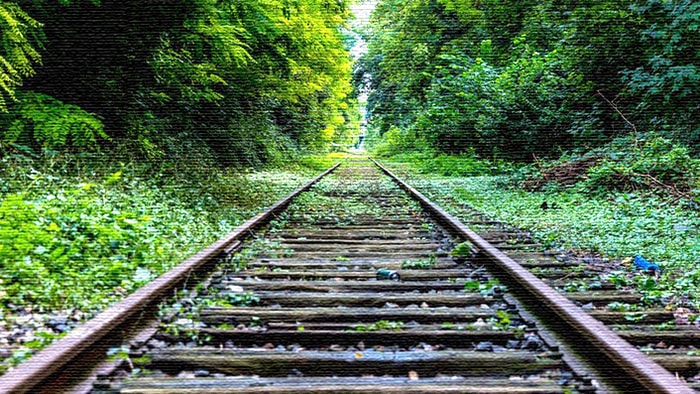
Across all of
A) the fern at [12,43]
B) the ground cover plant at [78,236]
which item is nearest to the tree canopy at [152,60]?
the fern at [12,43]

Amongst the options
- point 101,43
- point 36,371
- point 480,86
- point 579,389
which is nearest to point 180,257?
point 36,371

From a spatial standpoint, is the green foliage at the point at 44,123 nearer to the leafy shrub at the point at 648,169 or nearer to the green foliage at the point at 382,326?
the green foliage at the point at 382,326

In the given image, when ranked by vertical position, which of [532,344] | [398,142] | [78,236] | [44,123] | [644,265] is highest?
[398,142]

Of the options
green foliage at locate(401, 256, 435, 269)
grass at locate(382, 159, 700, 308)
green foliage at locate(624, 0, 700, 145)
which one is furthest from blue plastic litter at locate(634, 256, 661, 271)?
green foliage at locate(624, 0, 700, 145)

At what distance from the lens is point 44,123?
15.8 ft

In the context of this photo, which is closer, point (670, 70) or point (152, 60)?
point (152, 60)

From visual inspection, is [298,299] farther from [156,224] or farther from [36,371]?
[156,224]

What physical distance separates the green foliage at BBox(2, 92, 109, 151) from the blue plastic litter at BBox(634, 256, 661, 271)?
4299 mm

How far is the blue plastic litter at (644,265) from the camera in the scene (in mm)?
3404

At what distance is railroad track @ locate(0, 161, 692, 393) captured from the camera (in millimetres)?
1688

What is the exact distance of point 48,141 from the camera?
193 inches

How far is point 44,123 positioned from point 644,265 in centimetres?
467

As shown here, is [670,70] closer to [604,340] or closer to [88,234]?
[604,340]

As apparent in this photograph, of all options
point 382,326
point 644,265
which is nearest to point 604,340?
point 382,326
